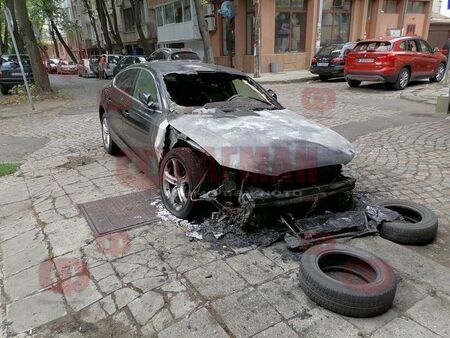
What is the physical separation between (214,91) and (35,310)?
332 centimetres

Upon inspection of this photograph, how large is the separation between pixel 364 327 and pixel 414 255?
1.17 m

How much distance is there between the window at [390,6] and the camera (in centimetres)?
2397

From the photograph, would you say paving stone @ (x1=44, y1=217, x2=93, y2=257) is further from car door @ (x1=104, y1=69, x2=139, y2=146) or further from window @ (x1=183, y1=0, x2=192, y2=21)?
window @ (x1=183, y1=0, x2=192, y2=21)

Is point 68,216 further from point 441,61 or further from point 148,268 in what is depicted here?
point 441,61

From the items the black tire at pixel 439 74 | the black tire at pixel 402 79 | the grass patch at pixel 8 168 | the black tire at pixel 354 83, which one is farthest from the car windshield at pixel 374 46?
the grass patch at pixel 8 168

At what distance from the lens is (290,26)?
68.4 ft

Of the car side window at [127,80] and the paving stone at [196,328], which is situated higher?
the car side window at [127,80]

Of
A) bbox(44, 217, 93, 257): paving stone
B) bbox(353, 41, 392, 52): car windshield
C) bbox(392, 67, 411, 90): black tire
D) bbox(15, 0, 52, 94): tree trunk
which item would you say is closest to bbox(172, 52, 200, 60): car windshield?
bbox(15, 0, 52, 94): tree trunk

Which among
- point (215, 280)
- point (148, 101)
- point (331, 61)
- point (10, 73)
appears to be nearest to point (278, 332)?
point (215, 280)

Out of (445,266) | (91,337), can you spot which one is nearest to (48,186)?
(91,337)

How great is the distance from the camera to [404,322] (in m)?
2.44

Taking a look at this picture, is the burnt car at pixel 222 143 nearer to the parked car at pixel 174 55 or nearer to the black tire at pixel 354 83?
the black tire at pixel 354 83

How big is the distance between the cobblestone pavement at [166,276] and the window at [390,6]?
74.1ft

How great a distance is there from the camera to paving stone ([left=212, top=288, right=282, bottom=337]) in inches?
94.6
